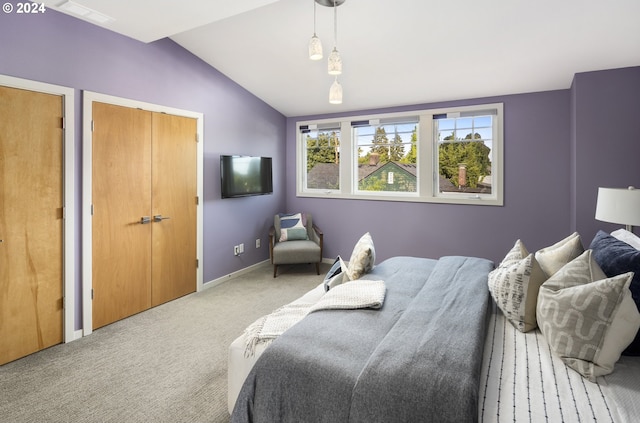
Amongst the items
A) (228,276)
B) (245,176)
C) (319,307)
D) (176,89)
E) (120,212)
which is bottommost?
(228,276)

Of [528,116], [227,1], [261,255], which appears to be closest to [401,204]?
[528,116]

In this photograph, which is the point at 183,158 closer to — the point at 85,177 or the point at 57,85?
the point at 85,177

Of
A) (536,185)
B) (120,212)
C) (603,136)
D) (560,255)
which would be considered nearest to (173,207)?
(120,212)

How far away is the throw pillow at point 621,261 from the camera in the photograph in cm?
153

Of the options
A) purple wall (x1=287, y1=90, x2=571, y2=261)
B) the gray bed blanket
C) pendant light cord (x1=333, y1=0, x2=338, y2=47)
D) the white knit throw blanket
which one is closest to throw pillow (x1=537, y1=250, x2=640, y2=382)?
the gray bed blanket

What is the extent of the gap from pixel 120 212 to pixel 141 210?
0.22m

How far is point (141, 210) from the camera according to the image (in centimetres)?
357

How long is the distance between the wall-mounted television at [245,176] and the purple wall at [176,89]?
0.42 feet

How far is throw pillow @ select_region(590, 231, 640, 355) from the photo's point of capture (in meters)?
1.53

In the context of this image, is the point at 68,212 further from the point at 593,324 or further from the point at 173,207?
the point at 593,324

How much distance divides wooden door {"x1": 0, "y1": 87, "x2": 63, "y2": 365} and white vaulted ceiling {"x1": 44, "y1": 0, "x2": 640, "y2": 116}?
881 millimetres

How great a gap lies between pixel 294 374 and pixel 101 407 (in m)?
1.44

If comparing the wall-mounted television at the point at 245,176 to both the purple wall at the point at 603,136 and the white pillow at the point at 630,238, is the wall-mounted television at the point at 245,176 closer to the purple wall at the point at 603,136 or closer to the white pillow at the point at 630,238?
the purple wall at the point at 603,136

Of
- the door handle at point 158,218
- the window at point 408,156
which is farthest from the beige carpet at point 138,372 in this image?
the window at point 408,156
